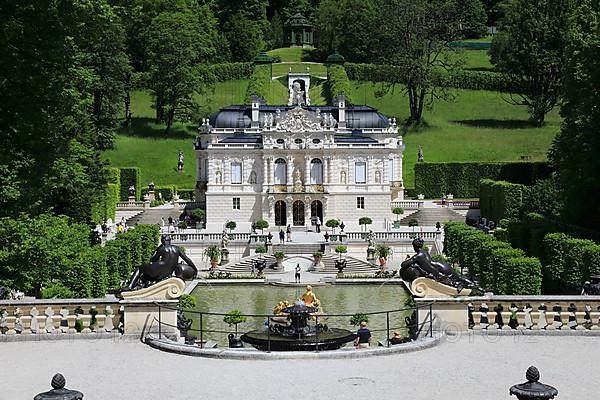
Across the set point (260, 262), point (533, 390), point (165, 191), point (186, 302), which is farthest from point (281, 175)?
point (533, 390)

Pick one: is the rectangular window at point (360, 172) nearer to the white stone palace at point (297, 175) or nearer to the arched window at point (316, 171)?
the white stone palace at point (297, 175)

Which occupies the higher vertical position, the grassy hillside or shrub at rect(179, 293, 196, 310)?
the grassy hillside

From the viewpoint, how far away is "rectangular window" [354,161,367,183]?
230 feet

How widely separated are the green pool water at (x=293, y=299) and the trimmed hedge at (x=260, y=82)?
48364mm

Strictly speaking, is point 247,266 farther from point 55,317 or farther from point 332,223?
point 55,317

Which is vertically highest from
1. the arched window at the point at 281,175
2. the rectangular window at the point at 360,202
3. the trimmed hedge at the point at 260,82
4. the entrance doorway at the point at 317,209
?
the trimmed hedge at the point at 260,82

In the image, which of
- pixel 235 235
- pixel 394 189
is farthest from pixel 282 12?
pixel 235 235

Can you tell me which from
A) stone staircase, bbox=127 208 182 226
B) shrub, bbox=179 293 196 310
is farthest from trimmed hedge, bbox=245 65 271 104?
shrub, bbox=179 293 196 310

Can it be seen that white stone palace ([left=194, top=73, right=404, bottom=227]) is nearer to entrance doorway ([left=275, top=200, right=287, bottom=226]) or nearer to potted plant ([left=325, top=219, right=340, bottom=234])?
entrance doorway ([left=275, top=200, right=287, bottom=226])

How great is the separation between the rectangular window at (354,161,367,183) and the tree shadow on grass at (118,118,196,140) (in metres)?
27.6

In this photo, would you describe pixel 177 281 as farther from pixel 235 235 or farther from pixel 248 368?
pixel 235 235

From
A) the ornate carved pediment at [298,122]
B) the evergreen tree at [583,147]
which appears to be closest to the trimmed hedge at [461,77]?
the ornate carved pediment at [298,122]

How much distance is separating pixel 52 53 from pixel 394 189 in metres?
48.7

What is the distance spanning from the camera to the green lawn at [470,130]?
8681 cm
